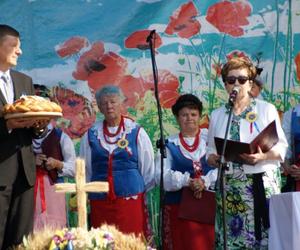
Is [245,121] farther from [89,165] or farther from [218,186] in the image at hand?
[89,165]

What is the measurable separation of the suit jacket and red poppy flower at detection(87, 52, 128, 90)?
6.05 ft

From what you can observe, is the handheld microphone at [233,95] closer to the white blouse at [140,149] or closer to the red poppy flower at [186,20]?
the white blouse at [140,149]

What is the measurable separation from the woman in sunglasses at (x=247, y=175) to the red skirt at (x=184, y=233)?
95cm

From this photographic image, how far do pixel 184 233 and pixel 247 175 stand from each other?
1276 millimetres

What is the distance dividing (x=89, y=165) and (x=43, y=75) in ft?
2.86

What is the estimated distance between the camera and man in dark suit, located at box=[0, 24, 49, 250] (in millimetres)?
3994

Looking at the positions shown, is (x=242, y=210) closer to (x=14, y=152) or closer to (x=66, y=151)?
(x=14, y=152)

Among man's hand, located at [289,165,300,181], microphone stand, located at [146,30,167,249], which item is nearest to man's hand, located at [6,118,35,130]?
microphone stand, located at [146,30,167,249]

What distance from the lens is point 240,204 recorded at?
433 centimetres

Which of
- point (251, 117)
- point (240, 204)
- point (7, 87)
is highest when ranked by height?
point (7, 87)

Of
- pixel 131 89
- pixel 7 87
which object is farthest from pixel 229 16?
pixel 7 87

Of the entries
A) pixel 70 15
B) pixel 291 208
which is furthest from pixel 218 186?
pixel 70 15

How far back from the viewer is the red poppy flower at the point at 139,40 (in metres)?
5.90

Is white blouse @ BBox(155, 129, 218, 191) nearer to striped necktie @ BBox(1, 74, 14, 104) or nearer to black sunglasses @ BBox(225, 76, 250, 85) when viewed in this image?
black sunglasses @ BBox(225, 76, 250, 85)
